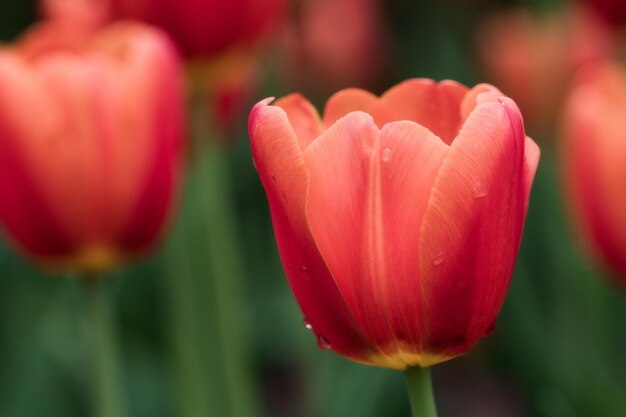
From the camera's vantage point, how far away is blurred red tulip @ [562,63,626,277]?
3.91 feet

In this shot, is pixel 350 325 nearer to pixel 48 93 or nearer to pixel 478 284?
pixel 478 284

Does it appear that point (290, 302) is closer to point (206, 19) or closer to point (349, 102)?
point (206, 19)

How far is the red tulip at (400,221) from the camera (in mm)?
646

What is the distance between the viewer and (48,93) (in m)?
1.08

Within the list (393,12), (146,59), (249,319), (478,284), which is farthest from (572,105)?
(393,12)


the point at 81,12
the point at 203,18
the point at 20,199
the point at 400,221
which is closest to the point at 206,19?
the point at 203,18

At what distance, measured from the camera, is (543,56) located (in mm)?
1976

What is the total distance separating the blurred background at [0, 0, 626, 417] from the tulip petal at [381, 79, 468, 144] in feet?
1.52

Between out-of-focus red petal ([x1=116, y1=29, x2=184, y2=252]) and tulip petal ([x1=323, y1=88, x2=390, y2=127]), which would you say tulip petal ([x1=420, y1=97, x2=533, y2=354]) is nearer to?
tulip petal ([x1=323, y1=88, x2=390, y2=127])

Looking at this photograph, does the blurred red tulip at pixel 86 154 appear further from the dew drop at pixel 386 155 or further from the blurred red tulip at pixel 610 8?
the blurred red tulip at pixel 610 8

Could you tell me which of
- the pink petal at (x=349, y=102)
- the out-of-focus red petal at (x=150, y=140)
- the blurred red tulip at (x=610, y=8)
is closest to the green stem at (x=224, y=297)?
the out-of-focus red petal at (x=150, y=140)

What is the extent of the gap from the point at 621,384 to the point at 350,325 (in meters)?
0.99

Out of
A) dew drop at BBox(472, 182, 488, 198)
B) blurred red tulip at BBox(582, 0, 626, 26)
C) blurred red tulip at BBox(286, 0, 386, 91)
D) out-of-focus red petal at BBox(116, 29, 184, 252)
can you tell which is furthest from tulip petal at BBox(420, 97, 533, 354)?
blurred red tulip at BBox(286, 0, 386, 91)

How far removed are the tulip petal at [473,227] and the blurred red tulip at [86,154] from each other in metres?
0.48
